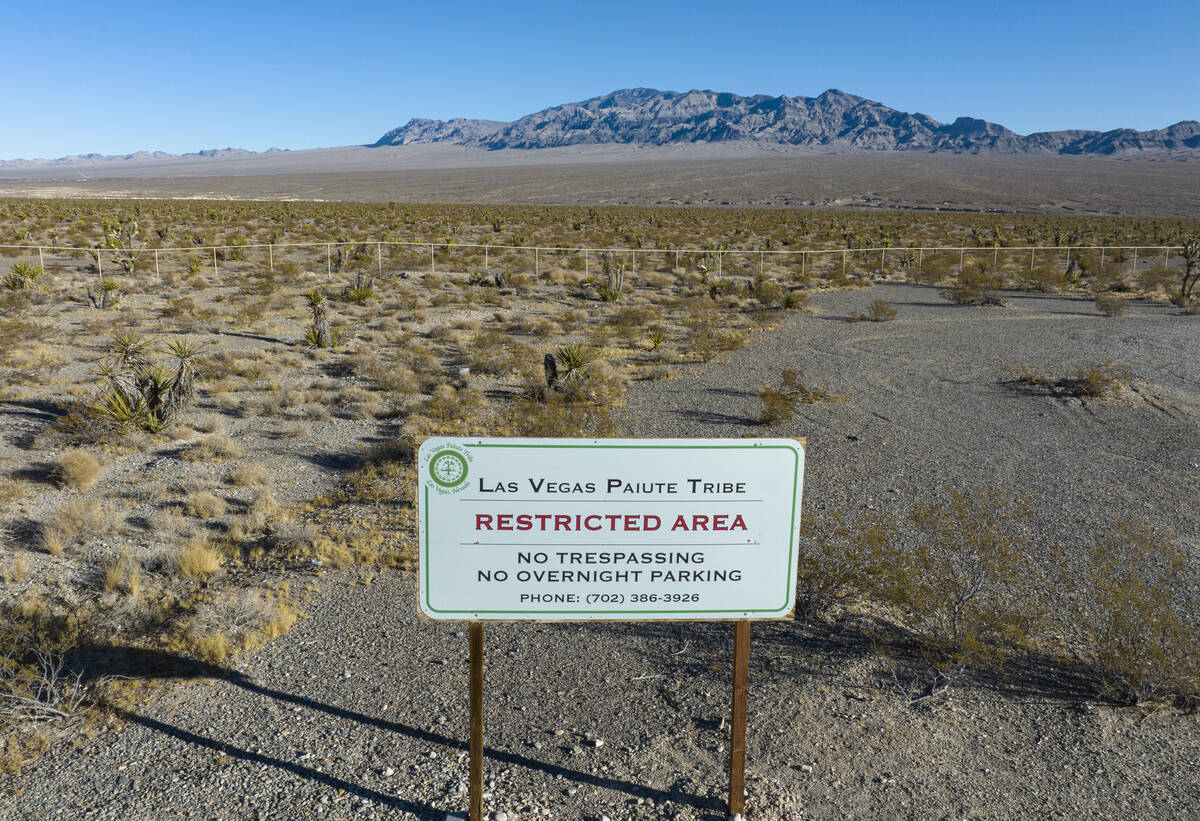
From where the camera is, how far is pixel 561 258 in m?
39.1

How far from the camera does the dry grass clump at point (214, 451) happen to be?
11156 millimetres

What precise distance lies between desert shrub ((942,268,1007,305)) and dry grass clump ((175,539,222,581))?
2613 centimetres

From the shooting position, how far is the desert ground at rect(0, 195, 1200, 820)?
4.85 meters

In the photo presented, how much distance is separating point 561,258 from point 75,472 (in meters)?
30.6

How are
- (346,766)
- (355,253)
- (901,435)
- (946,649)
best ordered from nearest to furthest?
(346,766), (946,649), (901,435), (355,253)

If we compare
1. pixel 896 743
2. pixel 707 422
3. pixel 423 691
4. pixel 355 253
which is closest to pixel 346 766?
pixel 423 691

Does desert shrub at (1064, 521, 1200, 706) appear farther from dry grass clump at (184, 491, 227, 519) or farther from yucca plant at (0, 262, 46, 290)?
yucca plant at (0, 262, 46, 290)

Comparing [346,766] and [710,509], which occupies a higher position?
[710,509]

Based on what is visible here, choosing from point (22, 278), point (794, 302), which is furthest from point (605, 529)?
point (22, 278)

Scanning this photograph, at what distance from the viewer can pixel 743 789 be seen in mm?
4457

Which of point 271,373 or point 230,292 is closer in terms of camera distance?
point 271,373

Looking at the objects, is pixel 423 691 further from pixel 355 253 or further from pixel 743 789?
pixel 355 253

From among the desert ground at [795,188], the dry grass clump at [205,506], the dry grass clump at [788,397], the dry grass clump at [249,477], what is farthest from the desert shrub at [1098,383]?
the desert ground at [795,188]

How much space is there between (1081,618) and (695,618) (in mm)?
4024
